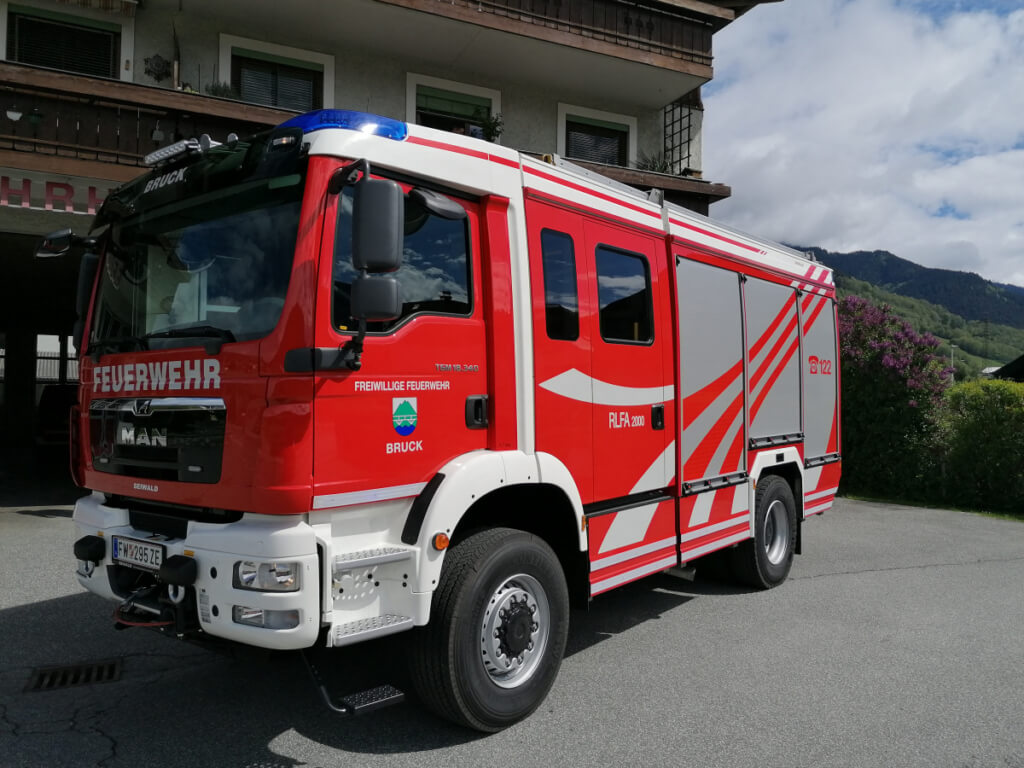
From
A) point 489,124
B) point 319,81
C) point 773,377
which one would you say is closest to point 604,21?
point 489,124

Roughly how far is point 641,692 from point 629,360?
6.31ft

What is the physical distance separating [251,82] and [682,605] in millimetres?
10346

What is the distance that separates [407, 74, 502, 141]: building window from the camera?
13.1 m

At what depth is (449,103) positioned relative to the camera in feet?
44.2

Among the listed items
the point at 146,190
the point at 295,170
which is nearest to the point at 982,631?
the point at 295,170

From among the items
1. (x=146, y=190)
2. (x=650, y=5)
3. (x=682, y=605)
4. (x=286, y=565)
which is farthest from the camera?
(x=650, y=5)

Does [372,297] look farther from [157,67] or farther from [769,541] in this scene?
[157,67]

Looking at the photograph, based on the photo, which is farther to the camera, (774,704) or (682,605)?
(682,605)

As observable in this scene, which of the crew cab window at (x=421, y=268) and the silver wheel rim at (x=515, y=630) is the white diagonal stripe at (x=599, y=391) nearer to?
the crew cab window at (x=421, y=268)

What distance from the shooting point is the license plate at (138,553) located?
3.47 metres

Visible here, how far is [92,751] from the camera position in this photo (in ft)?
11.6

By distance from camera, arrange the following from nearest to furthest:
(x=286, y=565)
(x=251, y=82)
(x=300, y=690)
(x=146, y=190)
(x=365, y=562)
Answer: (x=286, y=565) → (x=365, y=562) → (x=146, y=190) → (x=300, y=690) → (x=251, y=82)

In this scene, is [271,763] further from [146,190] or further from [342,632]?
[146,190]

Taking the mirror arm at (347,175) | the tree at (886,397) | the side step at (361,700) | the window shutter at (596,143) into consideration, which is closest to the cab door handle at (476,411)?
the mirror arm at (347,175)
